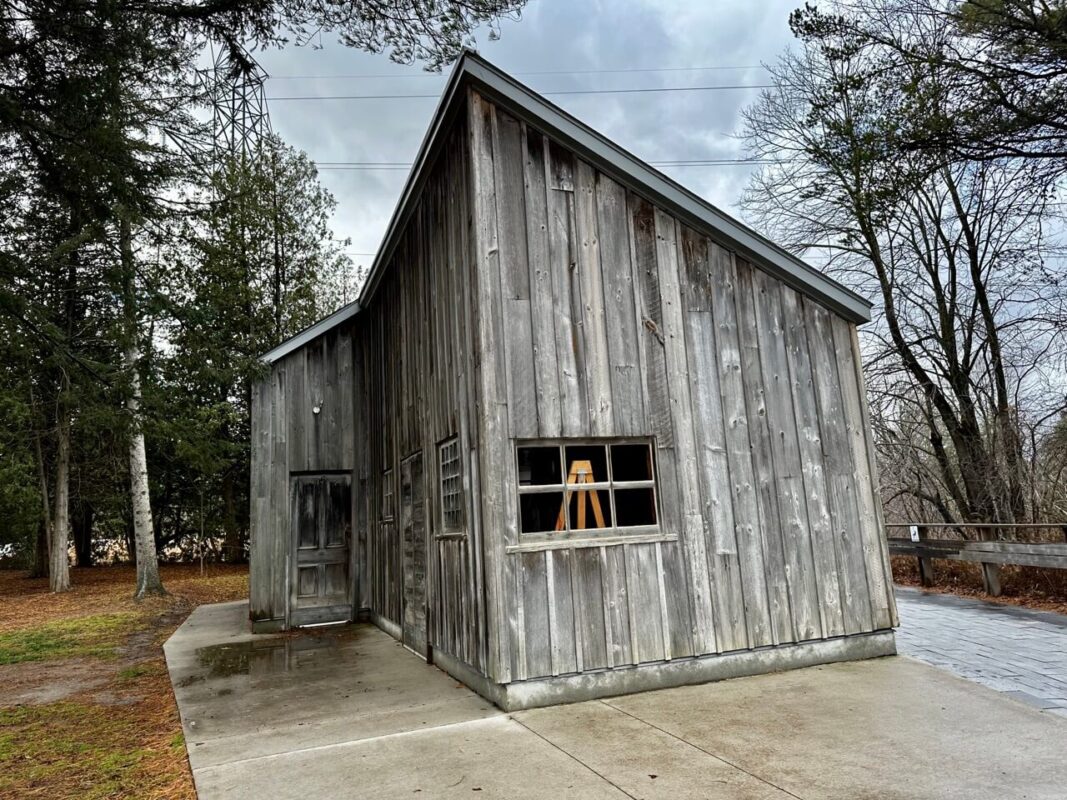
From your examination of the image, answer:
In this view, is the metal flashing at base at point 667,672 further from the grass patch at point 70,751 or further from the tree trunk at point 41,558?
the tree trunk at point 41,558

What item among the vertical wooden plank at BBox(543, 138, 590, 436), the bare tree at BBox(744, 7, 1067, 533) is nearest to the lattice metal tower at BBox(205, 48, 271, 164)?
the vertical wooden plank at BBox(543, 138, 590, 436)

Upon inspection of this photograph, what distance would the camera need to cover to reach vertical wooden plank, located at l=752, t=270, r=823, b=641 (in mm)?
5680

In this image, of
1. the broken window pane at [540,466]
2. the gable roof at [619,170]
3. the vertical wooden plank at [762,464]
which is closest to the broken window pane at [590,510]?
the broken window pane at [540,466]

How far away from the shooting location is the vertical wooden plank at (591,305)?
17.5 ft

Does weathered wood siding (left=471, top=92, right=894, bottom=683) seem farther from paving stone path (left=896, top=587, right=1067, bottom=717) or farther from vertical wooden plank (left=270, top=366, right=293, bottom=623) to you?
vertical wooden plank (left=270, top=366, right=293, bottom=623)

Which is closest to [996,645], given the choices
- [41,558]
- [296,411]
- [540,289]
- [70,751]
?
[540,289]

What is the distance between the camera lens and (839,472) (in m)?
6.07

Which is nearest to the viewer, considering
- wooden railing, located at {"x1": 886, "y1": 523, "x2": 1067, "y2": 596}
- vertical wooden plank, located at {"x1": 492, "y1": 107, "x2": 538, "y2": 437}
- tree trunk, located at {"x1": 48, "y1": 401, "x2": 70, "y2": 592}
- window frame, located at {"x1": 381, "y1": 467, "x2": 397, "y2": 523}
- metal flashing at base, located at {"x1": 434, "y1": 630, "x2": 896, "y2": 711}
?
metal flashing at base, located at {"x1": 434, "y1": 630, "x2": 896, "y2": 711}

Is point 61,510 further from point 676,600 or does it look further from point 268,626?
point 676,600

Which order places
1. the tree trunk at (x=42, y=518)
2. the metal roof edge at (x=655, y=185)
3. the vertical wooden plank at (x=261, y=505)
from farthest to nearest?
the tree trunk at (x=42, y=518) < the vertical wooden plank at (x=261, y=505) < the metal roof edge at (x=655, y=185)

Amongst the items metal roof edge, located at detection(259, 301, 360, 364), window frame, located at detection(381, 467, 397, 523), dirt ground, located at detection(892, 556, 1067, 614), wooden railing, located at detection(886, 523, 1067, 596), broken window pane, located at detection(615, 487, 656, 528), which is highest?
metal roof edge, located at detection(259, 301, 360, 364)

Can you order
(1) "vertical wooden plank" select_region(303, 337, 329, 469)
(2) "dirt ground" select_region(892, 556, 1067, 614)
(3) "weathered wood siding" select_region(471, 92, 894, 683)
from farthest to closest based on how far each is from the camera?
(1) "vertical wooden plank" select_region(303, 337, 329, 469), (2) "dirt ground" select_region(892, 556, 1067, 614), (3) "weathered wood siding" select_region(471, 92, 894, 683)

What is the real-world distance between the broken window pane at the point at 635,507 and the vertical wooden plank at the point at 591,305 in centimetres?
57

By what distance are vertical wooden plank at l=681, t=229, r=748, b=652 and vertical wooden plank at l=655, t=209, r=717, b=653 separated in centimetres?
6
